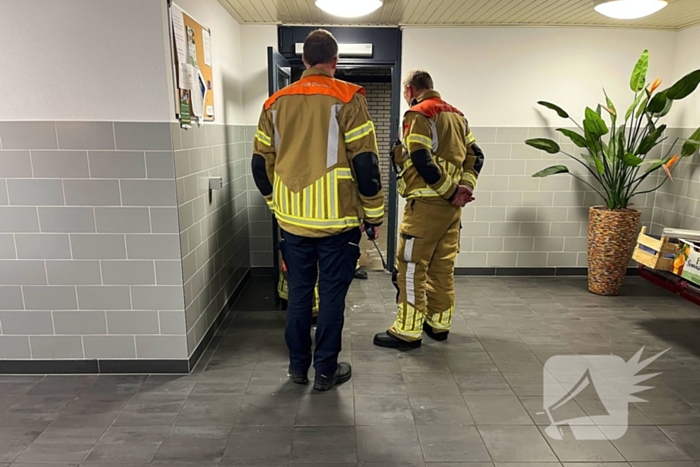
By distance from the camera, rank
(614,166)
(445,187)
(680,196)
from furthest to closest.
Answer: (680,196) → (614,166) → (445,187)

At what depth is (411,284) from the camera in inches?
114

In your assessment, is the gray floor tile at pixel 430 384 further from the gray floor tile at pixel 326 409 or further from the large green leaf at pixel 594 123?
the large green leaf at pixel 594 123

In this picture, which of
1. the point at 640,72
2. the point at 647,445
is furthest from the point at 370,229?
the point at 640,72

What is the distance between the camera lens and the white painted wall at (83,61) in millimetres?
2223

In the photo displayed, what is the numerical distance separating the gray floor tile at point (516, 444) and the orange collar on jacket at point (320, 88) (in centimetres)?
162

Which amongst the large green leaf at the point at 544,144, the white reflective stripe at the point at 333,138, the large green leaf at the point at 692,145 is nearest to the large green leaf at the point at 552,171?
the large green leaf at the point at 544,144

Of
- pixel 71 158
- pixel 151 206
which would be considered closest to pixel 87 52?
pixel 71 158

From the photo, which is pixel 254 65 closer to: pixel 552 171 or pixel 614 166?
pixel 552 171

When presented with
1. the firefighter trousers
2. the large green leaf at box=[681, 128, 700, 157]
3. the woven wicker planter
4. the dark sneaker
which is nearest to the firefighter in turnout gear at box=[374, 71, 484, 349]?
the firefighter trousers

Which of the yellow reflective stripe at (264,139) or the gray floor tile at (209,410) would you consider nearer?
the gray floor tile at (209,410)

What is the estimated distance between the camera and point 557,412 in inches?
91.2

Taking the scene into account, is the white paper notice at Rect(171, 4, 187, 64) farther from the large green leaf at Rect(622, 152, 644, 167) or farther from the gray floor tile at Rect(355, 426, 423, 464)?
the large green leaf at Rect(622, 152, 644, 167)

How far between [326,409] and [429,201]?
1.25m

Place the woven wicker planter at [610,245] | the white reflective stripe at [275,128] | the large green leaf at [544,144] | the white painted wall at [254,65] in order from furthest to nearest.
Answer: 1. the white painted wall at [254,65]
2. the large green leaf at [544,144]
3. the woven wicker planter at [610,245]
4. the white reflective stripe at [275,128]
